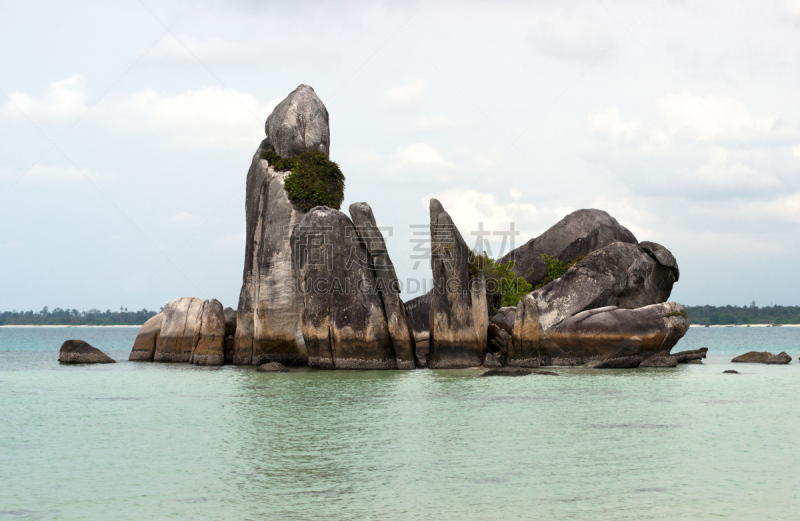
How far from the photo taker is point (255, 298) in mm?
31016

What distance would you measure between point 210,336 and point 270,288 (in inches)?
165

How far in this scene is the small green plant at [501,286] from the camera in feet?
120

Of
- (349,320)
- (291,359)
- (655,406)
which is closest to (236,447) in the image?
(655,406)

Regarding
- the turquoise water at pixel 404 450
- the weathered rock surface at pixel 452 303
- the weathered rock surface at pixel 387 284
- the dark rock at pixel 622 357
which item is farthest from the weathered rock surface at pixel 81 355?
the dark rock at pixel 622 357

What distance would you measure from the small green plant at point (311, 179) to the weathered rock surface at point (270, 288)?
36cm

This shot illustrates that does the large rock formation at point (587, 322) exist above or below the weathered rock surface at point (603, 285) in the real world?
below

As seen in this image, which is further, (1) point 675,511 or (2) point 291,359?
(2) point 291,359

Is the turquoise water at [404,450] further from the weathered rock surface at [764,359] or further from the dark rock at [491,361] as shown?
the weathered rock surface at [764,359]

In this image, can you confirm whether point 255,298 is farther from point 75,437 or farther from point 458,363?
point 75,437

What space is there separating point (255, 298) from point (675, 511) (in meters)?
23.8

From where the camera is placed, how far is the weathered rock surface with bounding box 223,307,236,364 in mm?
32625

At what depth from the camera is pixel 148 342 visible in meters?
34.8

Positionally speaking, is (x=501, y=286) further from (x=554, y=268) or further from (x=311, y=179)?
(x=311, y=179)

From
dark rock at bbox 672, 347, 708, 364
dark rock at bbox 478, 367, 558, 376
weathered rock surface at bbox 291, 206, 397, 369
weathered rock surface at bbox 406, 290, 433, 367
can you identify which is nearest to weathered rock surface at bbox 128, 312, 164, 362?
weathered rock surface at bbox 291, 206, 397, 369
